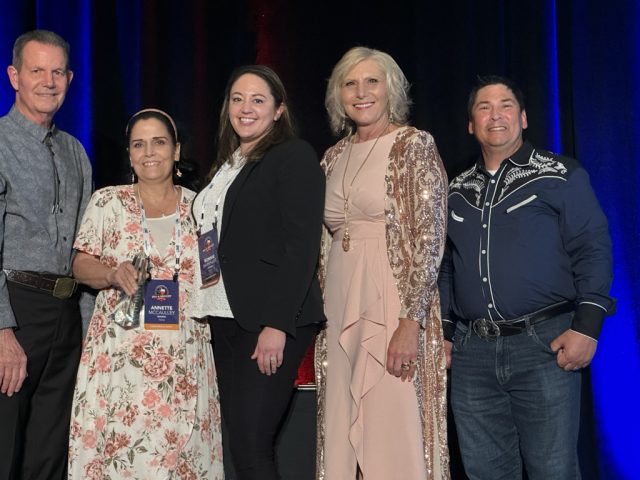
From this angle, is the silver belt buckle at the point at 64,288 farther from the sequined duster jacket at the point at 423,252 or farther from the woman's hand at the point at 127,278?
the sequined duster jacket at the point at 423,252

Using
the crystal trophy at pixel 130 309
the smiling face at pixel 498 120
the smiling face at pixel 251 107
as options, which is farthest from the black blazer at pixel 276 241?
the smiling face at pixel 498 120

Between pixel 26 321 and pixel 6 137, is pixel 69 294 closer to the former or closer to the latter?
pixel 26 321

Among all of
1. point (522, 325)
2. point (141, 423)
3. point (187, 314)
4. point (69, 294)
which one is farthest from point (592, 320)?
point (69, 294)

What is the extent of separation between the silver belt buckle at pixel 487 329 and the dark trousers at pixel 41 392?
55.1 inches

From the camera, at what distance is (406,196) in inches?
99.3

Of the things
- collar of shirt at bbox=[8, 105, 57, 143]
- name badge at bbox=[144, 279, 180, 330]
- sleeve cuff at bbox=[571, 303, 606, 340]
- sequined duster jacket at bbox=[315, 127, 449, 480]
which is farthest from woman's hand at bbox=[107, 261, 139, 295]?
sleeve cuff at bbox=[571, 303, 606, 340]

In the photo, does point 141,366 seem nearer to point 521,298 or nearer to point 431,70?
point 521,298

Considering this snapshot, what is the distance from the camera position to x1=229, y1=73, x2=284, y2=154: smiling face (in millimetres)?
2555

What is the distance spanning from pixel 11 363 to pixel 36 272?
0.31m

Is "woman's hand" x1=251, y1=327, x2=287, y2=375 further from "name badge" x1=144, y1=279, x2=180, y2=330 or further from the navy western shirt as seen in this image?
the navy western shirt

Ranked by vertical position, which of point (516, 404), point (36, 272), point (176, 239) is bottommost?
point (516, 404)

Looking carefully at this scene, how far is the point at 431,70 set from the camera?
3.54m

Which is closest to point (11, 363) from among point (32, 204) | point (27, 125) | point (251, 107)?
point (32, 204)

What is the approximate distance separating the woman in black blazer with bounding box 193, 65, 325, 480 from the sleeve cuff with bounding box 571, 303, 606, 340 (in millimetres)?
858
